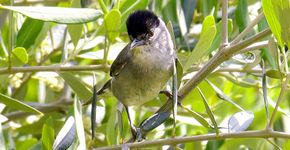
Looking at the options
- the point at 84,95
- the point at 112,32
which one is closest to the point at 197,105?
the point at 84,95

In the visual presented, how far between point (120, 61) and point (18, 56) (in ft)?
2.03

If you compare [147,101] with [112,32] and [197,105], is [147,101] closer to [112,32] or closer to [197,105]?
[197,105]

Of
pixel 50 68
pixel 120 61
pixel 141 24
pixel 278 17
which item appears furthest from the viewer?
pixel 120 61

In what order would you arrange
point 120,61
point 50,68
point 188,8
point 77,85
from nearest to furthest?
point 50,68 → point 77,85 → point 120,61 → point 188,8

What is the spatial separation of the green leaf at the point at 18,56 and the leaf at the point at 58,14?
0.35 m

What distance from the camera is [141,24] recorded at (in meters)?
3.04

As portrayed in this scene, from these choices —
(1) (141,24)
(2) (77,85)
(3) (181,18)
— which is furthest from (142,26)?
(2) (77,85)

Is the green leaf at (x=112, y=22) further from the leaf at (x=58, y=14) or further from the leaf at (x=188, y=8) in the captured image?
the leaf at (x=188, y=8)

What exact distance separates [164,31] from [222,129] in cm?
75

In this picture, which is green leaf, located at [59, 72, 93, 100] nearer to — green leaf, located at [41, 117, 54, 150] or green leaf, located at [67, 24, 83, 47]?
green leaf, located at [67, 24, 83, 47]

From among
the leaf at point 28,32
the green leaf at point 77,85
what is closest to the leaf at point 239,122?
the green leaf at point 77,85

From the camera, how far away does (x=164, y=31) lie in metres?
3.32

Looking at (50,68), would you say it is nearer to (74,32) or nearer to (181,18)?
(74,32)

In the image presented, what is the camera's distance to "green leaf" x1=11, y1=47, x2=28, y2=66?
8.48ft
